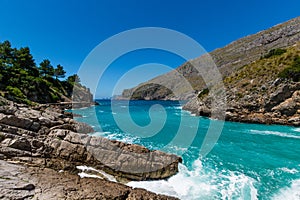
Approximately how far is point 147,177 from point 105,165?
3116mm

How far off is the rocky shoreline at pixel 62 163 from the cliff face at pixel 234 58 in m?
76.9

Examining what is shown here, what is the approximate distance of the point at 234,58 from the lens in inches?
5546

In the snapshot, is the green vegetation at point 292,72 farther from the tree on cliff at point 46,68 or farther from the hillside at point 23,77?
the tree on cliff at point 46,68

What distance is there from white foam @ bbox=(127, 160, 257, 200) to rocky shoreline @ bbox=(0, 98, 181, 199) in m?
0.68

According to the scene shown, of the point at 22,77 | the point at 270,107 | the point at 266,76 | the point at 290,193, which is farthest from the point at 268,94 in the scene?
the point at 22,77

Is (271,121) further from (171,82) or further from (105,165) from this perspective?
(171,82)

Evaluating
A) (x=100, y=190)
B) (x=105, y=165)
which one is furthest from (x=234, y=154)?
(x=100, y=190)

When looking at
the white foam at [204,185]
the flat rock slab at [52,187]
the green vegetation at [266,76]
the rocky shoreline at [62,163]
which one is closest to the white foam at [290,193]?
the white foam at [204,185]

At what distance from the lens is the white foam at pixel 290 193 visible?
9844mm

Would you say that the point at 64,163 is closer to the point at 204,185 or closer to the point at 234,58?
the point at 204,185

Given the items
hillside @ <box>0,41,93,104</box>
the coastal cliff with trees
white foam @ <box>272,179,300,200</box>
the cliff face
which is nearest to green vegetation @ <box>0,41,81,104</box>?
hillside @ <box>0,41,93,104</box>

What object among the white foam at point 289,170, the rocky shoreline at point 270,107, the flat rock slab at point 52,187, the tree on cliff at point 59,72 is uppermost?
the tree on cliff at point 59,72

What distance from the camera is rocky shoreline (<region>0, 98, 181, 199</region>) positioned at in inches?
306

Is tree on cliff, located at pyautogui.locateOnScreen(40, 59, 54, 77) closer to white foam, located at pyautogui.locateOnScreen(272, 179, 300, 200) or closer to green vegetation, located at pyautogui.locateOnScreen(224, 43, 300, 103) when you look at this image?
green vegetation, located at pyautogui.locateOnScreen(224, 43, 300, 103)
